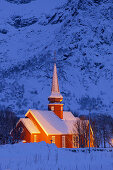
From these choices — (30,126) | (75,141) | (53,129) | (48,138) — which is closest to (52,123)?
(53,129)

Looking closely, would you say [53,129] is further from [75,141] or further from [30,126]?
[75,141]

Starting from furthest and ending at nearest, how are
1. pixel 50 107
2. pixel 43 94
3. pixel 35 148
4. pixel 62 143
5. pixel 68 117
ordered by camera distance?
pixel 43 94, pixel 68 117, pixel 50 107, pixel 62 143, pixel 35 148

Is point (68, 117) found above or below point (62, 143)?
above

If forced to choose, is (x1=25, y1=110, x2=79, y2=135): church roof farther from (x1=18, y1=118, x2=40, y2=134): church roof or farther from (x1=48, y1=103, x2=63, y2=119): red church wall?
(x1=18, y1=118, x2=40, y2=134): church roof

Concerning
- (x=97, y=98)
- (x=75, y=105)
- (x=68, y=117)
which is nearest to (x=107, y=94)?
(x=97, y=98)

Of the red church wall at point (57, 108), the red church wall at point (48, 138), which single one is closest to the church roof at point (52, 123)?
the red church wall at point (48, 138)

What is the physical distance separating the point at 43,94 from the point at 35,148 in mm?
175564

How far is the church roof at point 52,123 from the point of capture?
51.9m

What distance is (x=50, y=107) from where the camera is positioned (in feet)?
192

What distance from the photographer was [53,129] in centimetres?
5238

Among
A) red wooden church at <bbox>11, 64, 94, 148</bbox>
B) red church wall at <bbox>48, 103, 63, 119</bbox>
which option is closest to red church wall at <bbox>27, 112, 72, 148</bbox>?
red wooden church at <bbox>11, 64, 94, 148</bbox>

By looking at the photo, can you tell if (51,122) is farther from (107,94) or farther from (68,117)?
(107,94)

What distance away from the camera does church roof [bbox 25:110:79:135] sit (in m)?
51.9

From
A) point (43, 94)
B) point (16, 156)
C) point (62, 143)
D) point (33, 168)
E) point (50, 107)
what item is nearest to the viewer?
point (33, 168)
